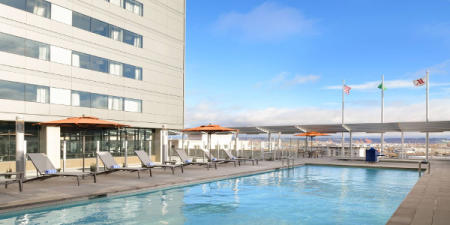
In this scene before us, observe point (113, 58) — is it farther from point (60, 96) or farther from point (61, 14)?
point (60, 96)

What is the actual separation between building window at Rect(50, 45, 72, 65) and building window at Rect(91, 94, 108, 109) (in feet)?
8.31

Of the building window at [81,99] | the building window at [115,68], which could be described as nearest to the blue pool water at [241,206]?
the building window at [81,99]

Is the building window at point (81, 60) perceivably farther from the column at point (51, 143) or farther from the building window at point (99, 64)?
the column at point (51, 143)

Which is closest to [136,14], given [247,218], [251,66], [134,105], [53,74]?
[134,105]

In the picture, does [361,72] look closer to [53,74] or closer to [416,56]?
[416,56]

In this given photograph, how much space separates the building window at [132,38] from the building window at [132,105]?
376 centimetres

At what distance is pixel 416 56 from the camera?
35.3 meters

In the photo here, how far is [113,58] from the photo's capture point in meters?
22.4

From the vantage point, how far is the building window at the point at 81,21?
20.0 metres

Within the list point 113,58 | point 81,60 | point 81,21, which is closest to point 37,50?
point 81,60

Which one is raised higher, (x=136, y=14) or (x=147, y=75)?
(x=136, y=14)

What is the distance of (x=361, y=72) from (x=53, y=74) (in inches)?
1264

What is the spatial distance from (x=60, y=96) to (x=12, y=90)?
253cm

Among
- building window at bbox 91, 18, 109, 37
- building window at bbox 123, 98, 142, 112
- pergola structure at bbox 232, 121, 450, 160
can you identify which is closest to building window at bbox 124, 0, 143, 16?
building window at bbox 91, 18, 109, 37
